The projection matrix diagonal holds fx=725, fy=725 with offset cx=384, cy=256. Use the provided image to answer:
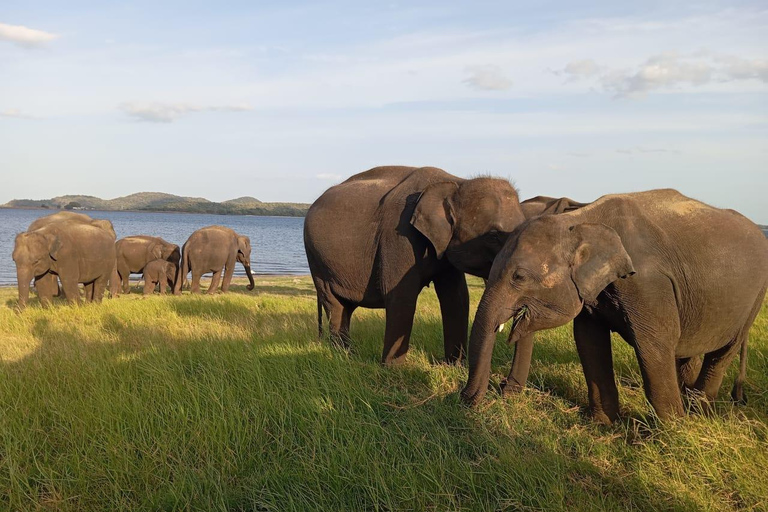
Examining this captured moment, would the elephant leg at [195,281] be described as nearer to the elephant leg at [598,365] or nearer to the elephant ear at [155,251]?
the elephant ear at [155,251]

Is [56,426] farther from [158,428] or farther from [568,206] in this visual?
[568,206]

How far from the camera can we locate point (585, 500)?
431cm

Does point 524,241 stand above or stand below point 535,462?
above

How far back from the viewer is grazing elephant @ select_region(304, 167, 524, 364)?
670cm

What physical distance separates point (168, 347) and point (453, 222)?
3423mm

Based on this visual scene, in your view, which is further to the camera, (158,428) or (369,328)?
(369,328)

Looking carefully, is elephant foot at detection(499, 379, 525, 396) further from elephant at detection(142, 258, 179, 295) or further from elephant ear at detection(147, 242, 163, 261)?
elephant ear at detection(147, 242, 163, 261)

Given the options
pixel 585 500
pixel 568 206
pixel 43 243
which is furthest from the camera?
pixel 43 243

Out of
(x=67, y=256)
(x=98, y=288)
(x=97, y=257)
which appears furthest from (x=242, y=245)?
(x=67, y=256)

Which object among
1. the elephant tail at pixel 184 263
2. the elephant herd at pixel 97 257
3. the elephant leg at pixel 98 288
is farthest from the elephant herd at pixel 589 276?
the elephant tail at pixel 184 263

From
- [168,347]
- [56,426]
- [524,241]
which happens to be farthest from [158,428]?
[524,241]

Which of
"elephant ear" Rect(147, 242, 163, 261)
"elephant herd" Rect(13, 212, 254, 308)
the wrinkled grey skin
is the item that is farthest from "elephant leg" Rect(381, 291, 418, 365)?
"elephant ear" Rect(147, 242, 163, 261)

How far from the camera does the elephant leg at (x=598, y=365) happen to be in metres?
5.67

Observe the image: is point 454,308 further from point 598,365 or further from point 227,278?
point 227,278
